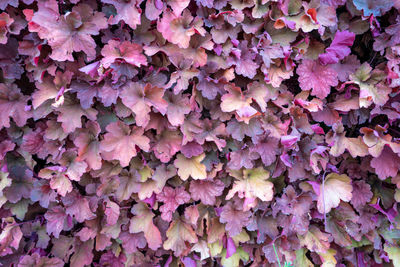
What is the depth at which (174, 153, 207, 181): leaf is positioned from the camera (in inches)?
59.7

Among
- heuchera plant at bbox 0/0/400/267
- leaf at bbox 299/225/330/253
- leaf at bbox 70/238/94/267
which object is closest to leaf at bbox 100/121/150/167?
heuchera plant at bbox 0/0/400/267

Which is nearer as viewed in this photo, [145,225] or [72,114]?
[72,114]

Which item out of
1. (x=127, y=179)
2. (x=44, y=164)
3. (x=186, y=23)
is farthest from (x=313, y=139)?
(x=44, y=164)

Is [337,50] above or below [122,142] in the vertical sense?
above

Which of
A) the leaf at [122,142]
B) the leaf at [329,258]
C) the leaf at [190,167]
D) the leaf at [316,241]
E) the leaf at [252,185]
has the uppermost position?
the leaf at [122,142]

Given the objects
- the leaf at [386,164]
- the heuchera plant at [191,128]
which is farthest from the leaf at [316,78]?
the leaf at [386,164]

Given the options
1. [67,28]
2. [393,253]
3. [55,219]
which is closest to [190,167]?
[55,219]

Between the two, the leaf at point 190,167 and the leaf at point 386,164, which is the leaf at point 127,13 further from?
the leaf at point 386,164

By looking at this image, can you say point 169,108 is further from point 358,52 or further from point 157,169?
point 358,52

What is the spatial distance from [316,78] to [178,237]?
3.51 feet

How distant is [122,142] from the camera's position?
55.3 inches

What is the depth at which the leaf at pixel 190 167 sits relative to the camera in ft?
4.97

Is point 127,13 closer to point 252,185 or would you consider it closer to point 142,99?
point 142,99

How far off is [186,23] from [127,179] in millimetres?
796
